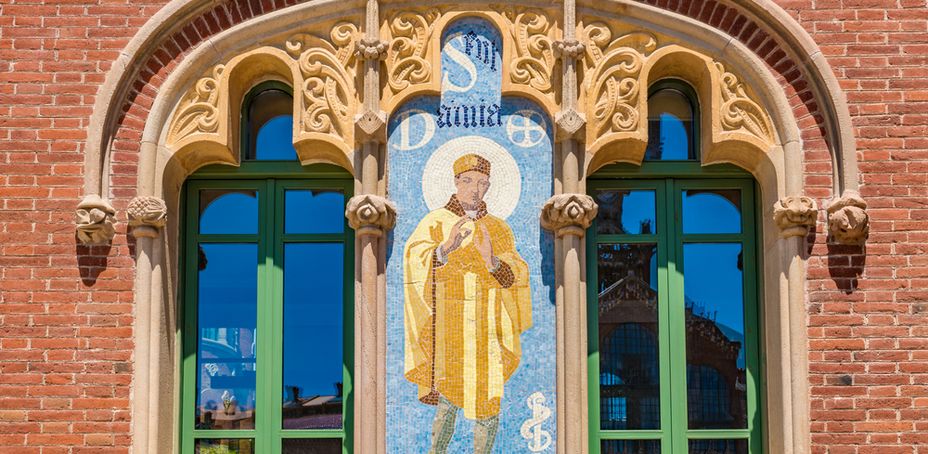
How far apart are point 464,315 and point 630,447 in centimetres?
136

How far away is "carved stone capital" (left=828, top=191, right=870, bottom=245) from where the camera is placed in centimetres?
967

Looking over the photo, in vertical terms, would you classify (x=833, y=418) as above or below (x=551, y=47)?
below

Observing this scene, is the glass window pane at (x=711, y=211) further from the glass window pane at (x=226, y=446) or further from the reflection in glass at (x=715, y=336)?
the glass window pane at (x=226, y=446)

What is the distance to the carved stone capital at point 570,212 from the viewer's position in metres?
9.82

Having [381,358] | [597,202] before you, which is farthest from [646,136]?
[381,358]

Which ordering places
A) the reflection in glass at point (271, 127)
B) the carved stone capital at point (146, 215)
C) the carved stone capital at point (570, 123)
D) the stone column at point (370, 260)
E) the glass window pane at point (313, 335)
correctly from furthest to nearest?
the reflection in glass at point (271, 127), the glass window pane at point (313, 335), the carved stone capital at point (570, 123), the carved stone capital at point (146, 215), the stone column at point (370, 260)

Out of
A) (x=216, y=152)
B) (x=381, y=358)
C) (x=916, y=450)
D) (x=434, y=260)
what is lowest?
(x=916, y=450)

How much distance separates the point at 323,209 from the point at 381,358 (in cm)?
120

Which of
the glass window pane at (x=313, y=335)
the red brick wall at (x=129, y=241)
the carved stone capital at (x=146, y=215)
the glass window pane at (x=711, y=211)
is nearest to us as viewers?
the red brick wall at (x=129, y=241)

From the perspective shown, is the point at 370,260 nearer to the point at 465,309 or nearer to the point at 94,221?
the point at 465,309

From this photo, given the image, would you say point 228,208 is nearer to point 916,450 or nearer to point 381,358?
point 381,358

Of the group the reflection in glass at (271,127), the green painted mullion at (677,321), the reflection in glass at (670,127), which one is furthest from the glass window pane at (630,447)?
the reflection in glass at (271,127)

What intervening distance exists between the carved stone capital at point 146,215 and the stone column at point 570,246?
242cm

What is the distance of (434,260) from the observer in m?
10.0
